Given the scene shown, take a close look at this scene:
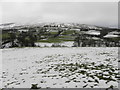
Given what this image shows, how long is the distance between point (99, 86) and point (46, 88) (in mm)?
3575

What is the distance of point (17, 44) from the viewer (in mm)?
46531

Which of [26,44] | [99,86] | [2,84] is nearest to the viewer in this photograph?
[99,86]

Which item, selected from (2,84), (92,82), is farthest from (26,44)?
(92,82)

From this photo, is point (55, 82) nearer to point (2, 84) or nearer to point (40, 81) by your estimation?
point (40, 81)

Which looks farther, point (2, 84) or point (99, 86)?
point (2, 84)

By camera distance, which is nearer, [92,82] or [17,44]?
[92,82]

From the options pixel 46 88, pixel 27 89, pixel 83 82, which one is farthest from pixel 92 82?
pixel 27 89

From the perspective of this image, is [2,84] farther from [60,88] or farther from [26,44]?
[26,44]

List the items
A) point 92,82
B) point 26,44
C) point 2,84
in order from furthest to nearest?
point 26,44 → point 2,84 → point 92,82

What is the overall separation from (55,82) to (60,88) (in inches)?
40.2

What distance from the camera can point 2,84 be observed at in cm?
857

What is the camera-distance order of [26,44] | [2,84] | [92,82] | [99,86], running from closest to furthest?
[99,86] → [92,82] → [2,84] → [26,44]

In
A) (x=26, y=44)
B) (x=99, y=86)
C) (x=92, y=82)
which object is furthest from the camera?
(x=26, y=44)

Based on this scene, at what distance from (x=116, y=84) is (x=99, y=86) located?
120 cm
